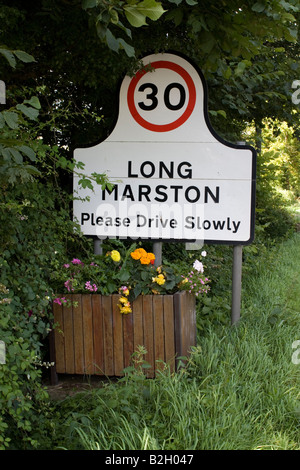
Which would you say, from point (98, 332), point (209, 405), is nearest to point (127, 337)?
point (98, 332)

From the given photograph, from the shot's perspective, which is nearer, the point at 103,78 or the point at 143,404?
the point at 143,404

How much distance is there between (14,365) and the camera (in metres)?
2.52

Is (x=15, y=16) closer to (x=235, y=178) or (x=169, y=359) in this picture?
(x=235, y=178)

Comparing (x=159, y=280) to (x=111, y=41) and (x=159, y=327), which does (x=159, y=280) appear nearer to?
(x=159, y=327)

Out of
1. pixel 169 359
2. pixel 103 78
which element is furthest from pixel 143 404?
pixel 103 78

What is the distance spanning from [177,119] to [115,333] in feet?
5.26

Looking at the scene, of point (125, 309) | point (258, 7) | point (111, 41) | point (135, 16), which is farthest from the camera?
point (125, 309)

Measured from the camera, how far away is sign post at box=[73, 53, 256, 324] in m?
3.74

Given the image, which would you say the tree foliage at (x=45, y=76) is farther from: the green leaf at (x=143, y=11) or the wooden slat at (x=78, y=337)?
the wooden slat at (x=78, y=337)

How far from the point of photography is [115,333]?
3.27 m

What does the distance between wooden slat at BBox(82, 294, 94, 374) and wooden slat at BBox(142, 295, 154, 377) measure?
35cm

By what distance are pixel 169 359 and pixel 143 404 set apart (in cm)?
60

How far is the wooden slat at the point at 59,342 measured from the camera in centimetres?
334

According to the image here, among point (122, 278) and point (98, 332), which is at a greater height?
point (122, 278)
